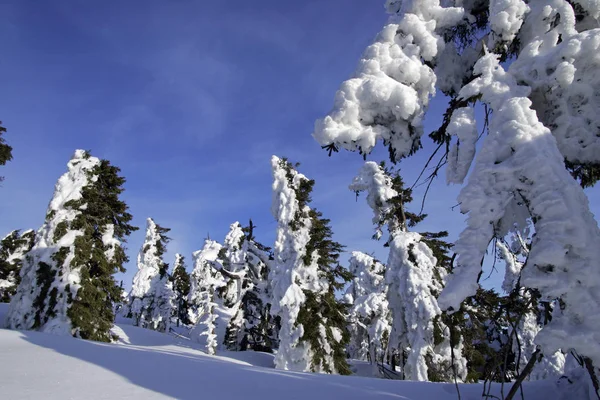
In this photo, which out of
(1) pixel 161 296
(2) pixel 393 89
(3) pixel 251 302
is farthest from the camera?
(1) pixel 161 296

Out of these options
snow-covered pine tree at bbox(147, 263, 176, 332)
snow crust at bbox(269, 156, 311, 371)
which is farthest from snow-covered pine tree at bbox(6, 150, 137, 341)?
snow-covered pine tree at bbox(147, 263, 176, 332)

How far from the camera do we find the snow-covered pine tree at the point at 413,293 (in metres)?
10.8

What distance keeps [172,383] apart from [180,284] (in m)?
40.9

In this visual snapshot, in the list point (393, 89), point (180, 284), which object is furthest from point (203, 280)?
point (393, 89)

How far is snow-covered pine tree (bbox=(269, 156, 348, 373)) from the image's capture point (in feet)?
48.5

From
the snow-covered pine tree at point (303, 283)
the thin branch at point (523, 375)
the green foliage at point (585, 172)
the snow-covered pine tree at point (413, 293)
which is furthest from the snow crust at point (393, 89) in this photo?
the snow-covered pine tree at point (303, 283)

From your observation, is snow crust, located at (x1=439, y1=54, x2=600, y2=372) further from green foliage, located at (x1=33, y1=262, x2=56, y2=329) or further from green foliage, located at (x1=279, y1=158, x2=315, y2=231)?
green foliage, located at (x1=33, y1=262, x2=56, y2=329)

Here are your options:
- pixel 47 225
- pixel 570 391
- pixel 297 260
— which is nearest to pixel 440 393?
pixel 570 391

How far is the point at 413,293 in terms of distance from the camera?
11.3 m

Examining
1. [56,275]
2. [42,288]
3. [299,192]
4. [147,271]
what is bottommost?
[42,288]

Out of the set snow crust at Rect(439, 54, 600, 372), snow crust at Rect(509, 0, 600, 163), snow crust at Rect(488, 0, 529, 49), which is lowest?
snow crust at Rect(439, 54, 600, 372)

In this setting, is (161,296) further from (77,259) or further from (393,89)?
(393,89)

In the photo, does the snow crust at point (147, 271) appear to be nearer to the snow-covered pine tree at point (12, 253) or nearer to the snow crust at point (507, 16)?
the snow-covered pine tree at point (12, 253)

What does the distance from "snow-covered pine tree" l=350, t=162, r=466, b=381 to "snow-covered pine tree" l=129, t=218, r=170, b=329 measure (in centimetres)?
3021
